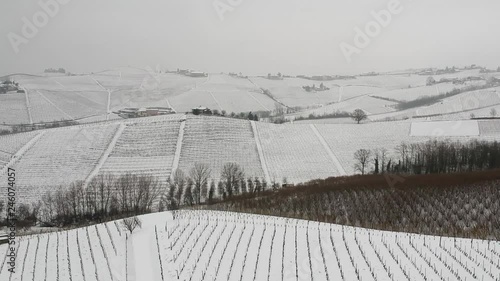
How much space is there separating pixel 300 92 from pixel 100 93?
74891 millimetres

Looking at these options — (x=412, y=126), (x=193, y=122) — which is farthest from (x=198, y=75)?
(x=412, y=126)

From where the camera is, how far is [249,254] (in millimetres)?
17484

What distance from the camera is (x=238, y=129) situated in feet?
247

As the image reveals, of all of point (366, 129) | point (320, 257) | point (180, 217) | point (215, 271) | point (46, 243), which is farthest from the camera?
point (366, 129)

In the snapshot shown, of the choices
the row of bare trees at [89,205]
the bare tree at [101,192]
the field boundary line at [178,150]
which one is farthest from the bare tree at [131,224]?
the field boundary line at [178,150]

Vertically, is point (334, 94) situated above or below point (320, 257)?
above

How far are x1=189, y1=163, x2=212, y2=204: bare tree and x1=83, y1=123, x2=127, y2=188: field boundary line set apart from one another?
13216 mm

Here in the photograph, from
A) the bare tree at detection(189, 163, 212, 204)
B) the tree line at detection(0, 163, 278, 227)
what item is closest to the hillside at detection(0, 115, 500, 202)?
the bare tree at detection(189, 163, 212, 204)

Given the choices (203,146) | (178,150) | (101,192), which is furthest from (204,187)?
(203,146)

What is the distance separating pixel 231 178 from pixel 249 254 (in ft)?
111

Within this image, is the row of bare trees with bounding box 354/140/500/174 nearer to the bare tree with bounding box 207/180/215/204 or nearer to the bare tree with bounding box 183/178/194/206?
the bare tree with bounding box 207/180/215/204

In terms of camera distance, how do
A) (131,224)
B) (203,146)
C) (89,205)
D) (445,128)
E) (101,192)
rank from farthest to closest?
(445,128) → (203,146) → (101,192) → (89,205) → (131,224)

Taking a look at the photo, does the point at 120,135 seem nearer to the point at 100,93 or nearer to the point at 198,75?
the point at 100,93

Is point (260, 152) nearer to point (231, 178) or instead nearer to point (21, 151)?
point (231, 178)
